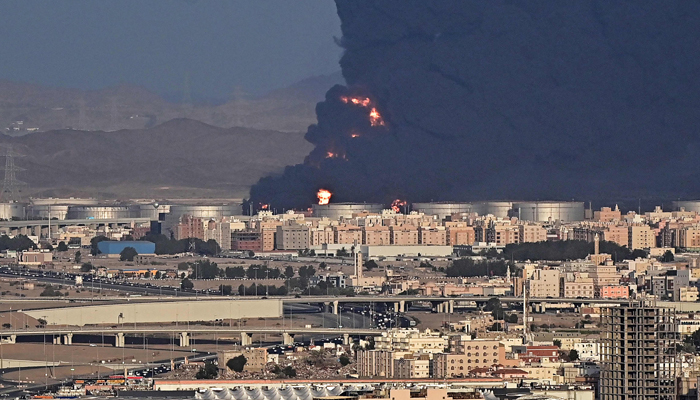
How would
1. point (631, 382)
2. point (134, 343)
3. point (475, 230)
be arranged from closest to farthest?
1. point (631, 382)
2. point (134, 343)
3. point (475, 230)

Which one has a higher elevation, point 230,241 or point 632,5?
point 632,5

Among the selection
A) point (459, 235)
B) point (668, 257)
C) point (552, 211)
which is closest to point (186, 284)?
point (668, 257)

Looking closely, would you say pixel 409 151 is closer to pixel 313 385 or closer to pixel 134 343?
pixel 134 343

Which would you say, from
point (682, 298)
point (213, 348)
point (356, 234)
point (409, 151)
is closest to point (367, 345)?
point (213, 348)

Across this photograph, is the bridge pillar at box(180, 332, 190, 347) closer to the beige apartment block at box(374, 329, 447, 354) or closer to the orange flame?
the beige apartment block at box(374, 329, 447, 354)

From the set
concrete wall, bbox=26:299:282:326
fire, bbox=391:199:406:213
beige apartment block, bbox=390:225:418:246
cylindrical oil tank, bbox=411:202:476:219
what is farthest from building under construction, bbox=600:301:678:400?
fire, bbox=391:199:406:213

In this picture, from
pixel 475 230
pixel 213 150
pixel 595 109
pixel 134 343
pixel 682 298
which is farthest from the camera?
pixel 213 150

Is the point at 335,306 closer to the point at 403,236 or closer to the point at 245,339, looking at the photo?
the point at 245,339

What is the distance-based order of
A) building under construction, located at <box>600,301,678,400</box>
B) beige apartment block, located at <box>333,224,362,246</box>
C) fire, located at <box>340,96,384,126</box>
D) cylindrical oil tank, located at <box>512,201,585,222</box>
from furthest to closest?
fire, located at <box>340,96,384,126</box>
cylindrical oil tank, located at <box>512,201,585,222</box>
beige apartment block, located at <box>333,224,362,246</box>
building under construction, located at <box>600,301,678,400</box>
